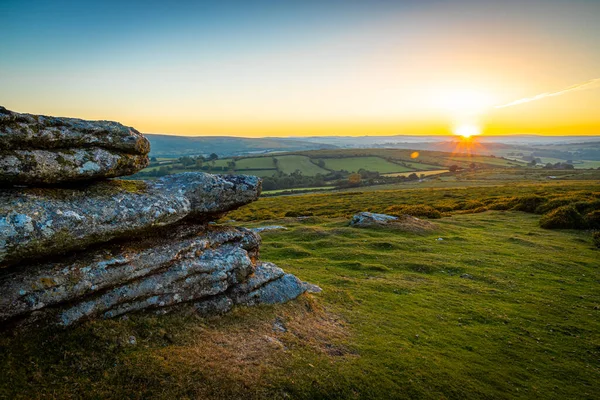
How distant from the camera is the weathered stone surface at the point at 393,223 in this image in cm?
3234

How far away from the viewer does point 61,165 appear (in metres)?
9.86

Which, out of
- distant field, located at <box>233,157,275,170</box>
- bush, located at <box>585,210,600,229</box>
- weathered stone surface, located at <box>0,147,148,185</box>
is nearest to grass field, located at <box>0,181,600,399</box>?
weathered stone surface, located at <box>0,147,148,185</box>

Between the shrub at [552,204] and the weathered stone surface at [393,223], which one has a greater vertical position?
the shrub at [552,204]

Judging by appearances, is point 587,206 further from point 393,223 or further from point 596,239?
point 393,223

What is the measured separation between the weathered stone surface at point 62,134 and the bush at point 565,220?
39.6 metres

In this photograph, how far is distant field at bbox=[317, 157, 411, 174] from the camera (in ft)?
566

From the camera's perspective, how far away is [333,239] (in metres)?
29.0

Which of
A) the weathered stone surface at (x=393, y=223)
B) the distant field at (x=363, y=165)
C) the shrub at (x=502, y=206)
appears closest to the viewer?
the weathered stone surface at (x=393, y=223)

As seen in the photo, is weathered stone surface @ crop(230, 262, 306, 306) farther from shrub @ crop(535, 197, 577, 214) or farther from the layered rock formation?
shrub @ crop(535, 197, 577, 214)

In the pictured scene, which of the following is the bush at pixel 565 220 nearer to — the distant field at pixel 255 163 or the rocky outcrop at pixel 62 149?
the rocky outcrop at pixel 62 149

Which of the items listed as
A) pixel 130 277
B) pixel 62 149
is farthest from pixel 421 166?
pixel 62 149

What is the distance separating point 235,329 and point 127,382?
3.65 metres

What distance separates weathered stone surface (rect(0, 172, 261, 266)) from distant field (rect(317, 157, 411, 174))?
15818 centimetres

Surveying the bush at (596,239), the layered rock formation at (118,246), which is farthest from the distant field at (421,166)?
the layered rock formation at (118,246)
